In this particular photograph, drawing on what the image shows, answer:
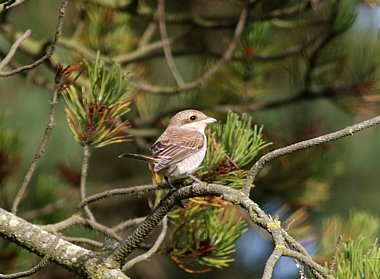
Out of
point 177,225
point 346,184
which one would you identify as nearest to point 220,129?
point 177,225

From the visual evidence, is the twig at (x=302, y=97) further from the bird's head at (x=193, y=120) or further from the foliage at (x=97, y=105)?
the foliage at (x=97, y=105)

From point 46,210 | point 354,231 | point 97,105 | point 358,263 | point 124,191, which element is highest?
point 97,105

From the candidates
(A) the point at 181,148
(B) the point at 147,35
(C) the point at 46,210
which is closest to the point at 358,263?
(A) the point at 181,148

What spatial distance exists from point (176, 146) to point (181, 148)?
6cm

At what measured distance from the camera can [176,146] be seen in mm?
3096

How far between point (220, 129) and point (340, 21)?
41.2 inches

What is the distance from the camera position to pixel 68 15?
5.16 metres

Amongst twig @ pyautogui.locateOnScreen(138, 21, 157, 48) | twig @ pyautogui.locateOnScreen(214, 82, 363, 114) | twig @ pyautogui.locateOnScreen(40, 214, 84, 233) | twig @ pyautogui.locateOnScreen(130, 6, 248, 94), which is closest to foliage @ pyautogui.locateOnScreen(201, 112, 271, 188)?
twig @ pyautogui.locateOnScreen(40, 214, 84, 233)

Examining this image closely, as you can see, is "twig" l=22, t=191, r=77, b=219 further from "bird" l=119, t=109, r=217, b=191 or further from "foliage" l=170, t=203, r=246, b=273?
"foliage" l=170, t=203, r=246, b=273

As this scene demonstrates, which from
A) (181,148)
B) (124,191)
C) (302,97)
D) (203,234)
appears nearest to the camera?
(124,191)

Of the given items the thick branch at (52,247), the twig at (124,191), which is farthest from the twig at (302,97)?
the thick branch at (52,247)

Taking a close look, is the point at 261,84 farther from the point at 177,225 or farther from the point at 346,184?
the point at 346,184

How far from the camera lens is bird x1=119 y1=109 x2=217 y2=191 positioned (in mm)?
2738

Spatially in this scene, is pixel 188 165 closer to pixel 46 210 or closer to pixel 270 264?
pixel 46 210
